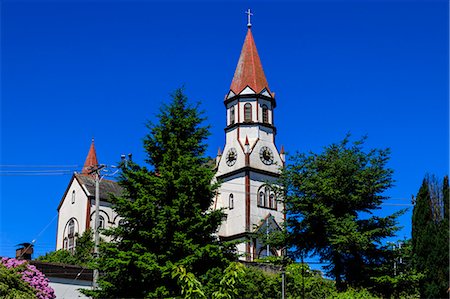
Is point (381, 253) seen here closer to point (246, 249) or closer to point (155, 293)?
point (155, 293)

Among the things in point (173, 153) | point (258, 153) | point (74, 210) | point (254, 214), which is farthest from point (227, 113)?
point (173, 153)

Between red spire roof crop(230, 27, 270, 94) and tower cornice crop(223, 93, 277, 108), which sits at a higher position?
red spire roof crop(230, 27, 270, 94)

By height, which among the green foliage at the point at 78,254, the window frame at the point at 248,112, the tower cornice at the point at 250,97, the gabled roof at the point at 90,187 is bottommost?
the green foliage at the point at 78,254

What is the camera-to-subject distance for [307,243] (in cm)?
2956

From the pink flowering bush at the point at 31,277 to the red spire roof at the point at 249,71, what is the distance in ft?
124

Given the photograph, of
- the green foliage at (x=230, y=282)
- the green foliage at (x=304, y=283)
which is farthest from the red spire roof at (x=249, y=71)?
the green foliage at (x=230, y=282)

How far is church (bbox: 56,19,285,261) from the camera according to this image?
55500mm

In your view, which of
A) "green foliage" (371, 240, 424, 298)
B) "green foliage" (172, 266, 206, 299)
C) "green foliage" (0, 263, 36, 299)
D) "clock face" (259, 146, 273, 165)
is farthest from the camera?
"clock face" (259, 146, 273, 165)

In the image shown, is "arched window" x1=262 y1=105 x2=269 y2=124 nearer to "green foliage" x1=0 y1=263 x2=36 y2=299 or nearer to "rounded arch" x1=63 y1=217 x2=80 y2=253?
"rounded arch" x1=63 y1=217 x2=80 y2=253

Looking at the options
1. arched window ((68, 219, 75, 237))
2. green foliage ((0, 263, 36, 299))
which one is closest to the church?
arched window ((68, 219, 75, 237))

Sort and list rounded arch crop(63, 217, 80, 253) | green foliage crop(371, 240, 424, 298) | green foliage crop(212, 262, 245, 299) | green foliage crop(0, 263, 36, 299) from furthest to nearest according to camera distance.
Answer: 1. rounded arch crop(63, 217, 80, 253)
2. green foliage crop(371, 240, 424, 298)
3. green foliage crop(0, 263, 36, 299)
4. green foliage crop(212, 262, 245, 299)

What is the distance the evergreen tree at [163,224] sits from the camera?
20.3m

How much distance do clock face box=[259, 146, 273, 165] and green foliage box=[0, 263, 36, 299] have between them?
122 feet

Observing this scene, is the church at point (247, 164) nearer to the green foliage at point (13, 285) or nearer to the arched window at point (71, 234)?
the arched window at point (71, 234)
